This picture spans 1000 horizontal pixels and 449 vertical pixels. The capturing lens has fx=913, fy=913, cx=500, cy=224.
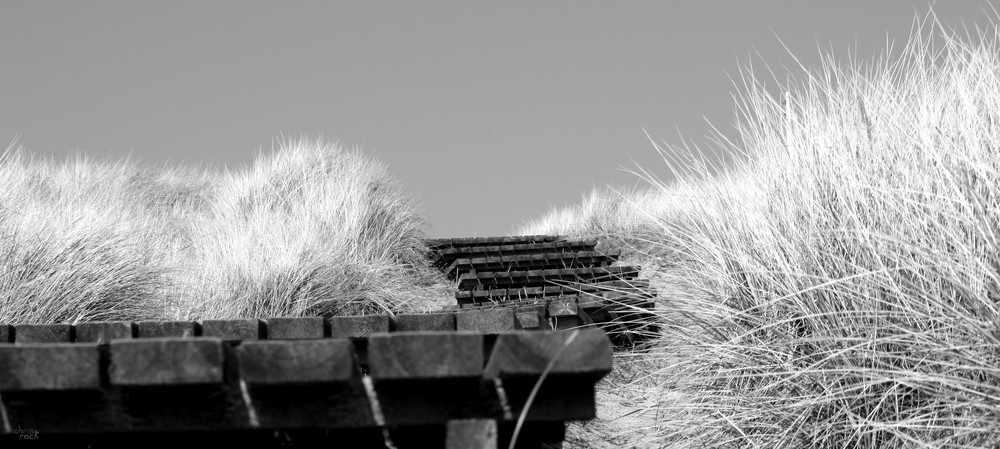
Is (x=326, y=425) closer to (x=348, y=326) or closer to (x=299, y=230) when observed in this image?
(x=348, y=326)

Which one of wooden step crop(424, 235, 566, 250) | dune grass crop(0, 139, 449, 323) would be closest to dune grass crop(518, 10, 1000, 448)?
dune grass crop(0, 139, 449, 323)

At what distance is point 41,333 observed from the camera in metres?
3.68

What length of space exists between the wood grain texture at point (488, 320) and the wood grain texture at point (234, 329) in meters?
0.87

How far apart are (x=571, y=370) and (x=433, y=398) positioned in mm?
308

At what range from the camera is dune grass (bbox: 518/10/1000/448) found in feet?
8.48

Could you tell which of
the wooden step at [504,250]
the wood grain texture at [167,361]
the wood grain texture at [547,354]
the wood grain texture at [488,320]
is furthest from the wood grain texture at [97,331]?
the wooden step at [504,250]

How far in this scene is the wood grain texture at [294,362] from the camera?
71.2 inches

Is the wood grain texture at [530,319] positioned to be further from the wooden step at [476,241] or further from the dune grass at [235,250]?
the wooden step at [476,241]

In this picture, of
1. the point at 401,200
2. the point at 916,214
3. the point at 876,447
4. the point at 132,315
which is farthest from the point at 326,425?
the point at 401,200

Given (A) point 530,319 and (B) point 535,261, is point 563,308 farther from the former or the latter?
(B) point 535,261

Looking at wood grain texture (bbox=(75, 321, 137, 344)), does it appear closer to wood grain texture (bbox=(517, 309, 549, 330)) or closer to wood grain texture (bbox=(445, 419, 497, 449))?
wood grain texture (bbox=(517, 309, 549, 330))

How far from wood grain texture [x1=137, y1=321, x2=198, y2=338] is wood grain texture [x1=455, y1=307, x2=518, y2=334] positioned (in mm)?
1133

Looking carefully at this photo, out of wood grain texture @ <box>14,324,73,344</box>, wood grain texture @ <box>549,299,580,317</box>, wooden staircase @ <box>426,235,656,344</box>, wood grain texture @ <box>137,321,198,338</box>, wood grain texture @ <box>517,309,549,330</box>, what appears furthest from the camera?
wooden staircase @ <box>426,235,656,344</box>

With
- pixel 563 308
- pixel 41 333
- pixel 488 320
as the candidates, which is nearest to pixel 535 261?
pixel 563 308
